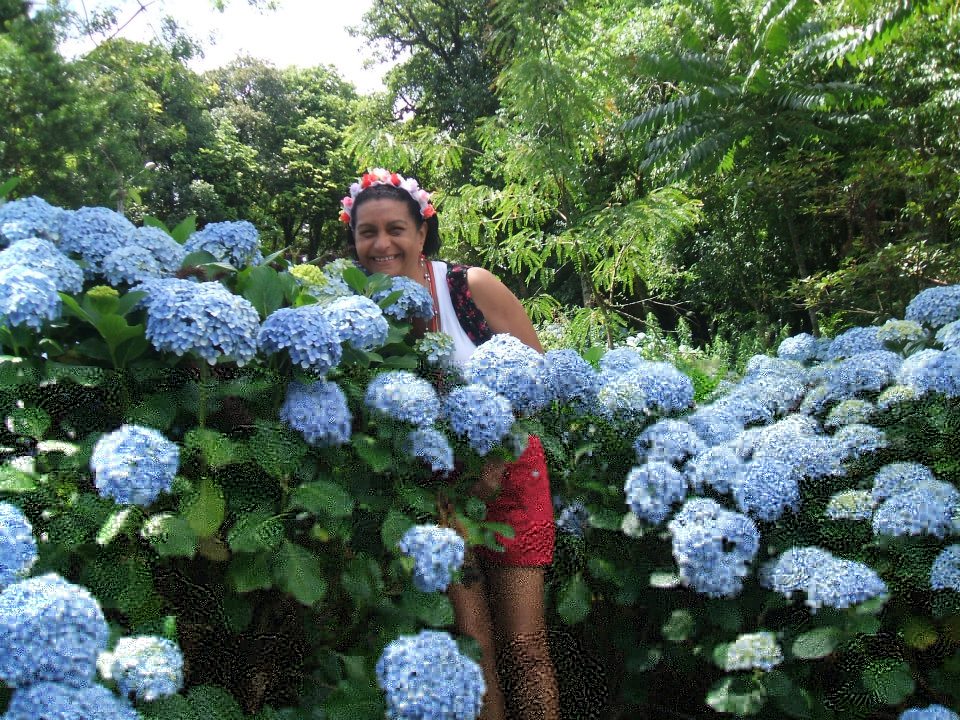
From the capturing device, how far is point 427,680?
3.86ft

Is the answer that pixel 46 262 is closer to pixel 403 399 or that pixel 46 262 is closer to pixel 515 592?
pixel 403 399

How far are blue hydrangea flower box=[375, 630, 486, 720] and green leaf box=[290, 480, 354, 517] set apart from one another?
23cm

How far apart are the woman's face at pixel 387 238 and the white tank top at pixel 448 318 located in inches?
2.3

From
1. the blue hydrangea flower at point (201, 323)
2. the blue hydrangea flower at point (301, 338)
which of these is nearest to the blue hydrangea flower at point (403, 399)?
the blue hydrangea flower at point (301, 338)

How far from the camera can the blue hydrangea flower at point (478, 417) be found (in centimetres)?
153

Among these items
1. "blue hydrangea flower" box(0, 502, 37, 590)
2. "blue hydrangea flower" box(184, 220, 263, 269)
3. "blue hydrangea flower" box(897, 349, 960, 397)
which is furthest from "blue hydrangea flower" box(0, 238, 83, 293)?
"blue hydrangea flower" box(897, 349, 960, 397)

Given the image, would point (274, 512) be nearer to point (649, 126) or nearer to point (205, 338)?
point (205, 338)

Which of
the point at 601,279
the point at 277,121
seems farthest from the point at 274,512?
the point at 277,121

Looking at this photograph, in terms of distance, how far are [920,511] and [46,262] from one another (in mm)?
1716

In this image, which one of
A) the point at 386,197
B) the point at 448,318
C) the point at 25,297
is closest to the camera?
the point at 25,297

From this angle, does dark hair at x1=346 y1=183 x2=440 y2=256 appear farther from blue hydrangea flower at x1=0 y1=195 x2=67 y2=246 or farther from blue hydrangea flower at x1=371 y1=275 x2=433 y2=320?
blue hydrangea flower at x1=0 y1=195 x2=67 y2=246

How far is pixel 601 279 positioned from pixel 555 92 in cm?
167

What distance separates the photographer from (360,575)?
52.4 inches

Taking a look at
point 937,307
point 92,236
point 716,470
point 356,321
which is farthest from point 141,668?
point 937,307
